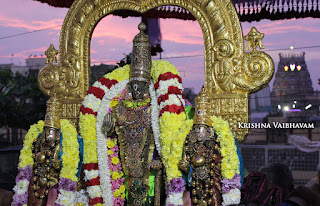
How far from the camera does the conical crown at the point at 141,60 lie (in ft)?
14.9

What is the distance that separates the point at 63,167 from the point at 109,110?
3.00ft

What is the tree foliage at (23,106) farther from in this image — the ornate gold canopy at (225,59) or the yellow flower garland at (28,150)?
the ornate gold canopy at (225,59)

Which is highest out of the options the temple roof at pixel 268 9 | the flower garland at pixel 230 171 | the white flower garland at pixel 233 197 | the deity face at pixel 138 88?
the temple roof at pixel 268 9

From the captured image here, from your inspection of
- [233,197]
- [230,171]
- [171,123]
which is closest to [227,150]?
[230,171]

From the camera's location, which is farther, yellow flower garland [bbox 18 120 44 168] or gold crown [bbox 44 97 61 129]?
yellow flower garland [bbox 18 120 44 168]

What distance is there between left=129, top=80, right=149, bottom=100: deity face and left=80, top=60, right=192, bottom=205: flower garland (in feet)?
0.33

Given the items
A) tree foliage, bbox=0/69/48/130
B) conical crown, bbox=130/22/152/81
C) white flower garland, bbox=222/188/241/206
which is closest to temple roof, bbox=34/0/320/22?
conical crown, bbox=130/22/152/81

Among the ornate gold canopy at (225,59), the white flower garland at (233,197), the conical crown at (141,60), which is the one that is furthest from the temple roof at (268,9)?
the white flower garland at (233,197)

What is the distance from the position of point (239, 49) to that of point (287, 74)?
7.04m

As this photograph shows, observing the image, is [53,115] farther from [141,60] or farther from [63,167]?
[141,60]

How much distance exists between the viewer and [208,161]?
3.84 m

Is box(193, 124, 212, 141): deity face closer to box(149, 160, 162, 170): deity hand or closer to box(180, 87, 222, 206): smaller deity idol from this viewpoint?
box(180, 87, 222, 206): smaller deity idol

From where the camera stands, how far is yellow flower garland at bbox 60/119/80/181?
14.6ft

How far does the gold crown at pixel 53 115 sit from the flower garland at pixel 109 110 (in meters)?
0.37
